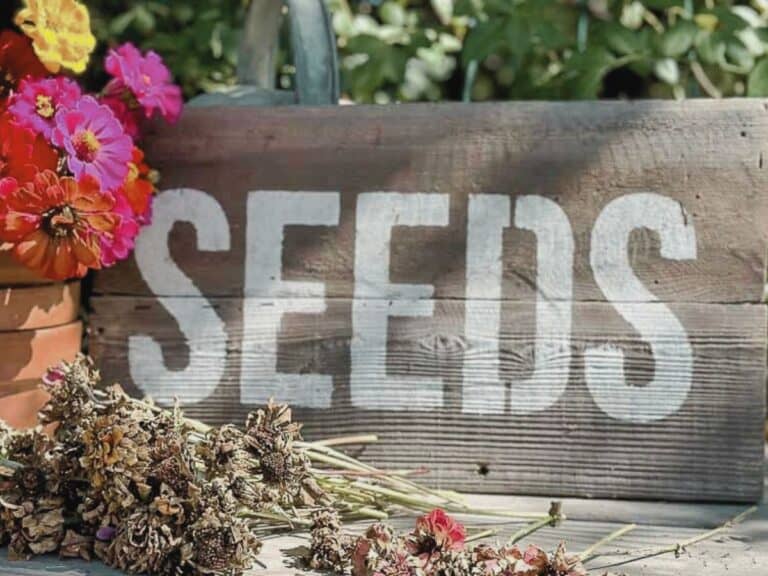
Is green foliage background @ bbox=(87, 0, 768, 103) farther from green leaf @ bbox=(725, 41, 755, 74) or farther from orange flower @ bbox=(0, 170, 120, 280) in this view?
orange flower @ bbox=(0, 170, 120, 280)

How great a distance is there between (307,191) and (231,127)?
162 millimetres

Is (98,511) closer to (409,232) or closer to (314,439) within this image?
(314,439)

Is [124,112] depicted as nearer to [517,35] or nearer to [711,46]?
[517,35]

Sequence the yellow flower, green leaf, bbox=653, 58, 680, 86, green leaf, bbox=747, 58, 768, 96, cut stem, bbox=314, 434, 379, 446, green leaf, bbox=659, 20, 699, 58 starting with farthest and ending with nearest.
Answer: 1. green leaf, bbox=653, 58, 680, 86
2. green leaf, bbox=659, 20, 699, 58
3. green leaf, bbox=747, 58, 768, 96
4. cut stem, bbox=314, 434, 379, 446
5. the yellow flower

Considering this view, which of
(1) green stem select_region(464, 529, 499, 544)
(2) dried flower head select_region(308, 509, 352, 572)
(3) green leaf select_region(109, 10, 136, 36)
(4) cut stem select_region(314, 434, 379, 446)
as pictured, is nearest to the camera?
(2) dried flower head select_region(308, 509, 352, 572)

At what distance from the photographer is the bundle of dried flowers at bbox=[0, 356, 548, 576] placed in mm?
1088

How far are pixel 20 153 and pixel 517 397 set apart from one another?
0.79 metres

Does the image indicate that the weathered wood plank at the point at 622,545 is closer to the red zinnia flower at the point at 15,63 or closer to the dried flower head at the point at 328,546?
the dried flower head at the point at 328,546

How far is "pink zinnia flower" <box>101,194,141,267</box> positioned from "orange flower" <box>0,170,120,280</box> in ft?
0.20

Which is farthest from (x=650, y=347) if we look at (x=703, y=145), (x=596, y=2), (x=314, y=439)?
(x=596, y=2)

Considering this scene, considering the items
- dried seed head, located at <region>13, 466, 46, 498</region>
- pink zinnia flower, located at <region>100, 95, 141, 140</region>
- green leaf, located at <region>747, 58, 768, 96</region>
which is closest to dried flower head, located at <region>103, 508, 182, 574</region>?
dried seed head, located at <region>13, 466, 46, 498</region>

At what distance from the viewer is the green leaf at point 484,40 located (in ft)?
6.36

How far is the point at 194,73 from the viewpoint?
2.26 m

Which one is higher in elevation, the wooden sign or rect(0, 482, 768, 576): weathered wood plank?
the wooden sign
